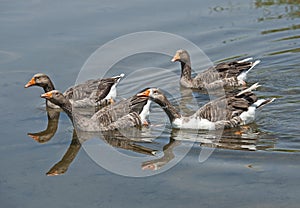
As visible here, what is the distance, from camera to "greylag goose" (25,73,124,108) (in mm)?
13109

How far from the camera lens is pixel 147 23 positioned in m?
16.7

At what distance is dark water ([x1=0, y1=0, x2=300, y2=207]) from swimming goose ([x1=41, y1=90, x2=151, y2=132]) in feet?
Answer: 1.10

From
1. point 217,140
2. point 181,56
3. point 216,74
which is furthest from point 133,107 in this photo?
point 216,74

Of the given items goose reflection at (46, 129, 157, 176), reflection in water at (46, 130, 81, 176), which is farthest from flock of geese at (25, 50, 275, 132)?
reflection in water at (46, 130, 81, 176)

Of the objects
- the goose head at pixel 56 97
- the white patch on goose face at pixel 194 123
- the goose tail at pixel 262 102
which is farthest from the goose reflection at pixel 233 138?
the goose head at pixel 56 97

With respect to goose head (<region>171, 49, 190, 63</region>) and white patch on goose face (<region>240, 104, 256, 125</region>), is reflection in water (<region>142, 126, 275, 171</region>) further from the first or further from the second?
goose head (<region>171, 49, 190, 63</region>)

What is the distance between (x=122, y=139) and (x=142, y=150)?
88cm

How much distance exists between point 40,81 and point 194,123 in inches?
141

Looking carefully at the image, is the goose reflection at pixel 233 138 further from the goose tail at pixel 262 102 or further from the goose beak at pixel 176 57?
the goose beak at pixel 176 57

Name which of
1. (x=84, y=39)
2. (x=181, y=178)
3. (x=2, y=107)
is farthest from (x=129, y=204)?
(x=84, y=39)

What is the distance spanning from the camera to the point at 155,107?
12906 mm

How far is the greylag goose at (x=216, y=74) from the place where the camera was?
45.9 feet

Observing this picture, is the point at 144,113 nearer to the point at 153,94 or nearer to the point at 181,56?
the point at 153,94

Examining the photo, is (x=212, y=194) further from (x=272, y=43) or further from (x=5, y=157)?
(x=272, y=43)
